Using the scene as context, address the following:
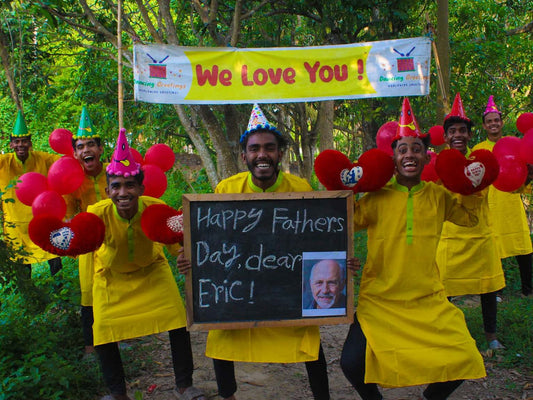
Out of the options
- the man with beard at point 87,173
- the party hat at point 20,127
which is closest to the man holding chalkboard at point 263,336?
the man with beard at point 87,173

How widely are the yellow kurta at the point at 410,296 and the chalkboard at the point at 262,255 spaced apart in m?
0.19

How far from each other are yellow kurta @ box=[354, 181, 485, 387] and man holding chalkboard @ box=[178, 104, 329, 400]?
0.38 metres

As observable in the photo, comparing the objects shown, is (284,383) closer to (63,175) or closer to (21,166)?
(63,175)

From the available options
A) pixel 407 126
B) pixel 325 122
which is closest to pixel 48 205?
pixel 407 126

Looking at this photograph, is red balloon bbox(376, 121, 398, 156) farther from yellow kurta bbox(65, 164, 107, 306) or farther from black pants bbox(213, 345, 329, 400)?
yellow kurta bbox(65, 164, 107, 306)

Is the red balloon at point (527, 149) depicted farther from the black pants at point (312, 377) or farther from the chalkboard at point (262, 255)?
the black pants at point (312, 377)

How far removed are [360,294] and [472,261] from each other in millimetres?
1655

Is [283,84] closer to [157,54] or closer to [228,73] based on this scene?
[228,73]

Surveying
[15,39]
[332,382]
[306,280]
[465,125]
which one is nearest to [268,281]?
[306,280]

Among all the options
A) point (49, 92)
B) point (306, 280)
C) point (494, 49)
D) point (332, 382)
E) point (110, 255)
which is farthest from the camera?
point (49, 92)

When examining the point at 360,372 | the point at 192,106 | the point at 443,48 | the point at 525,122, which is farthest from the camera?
the point at 192,106

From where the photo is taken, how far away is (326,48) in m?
6.03

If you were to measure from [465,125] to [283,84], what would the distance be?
247cm

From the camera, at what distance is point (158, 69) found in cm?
591
